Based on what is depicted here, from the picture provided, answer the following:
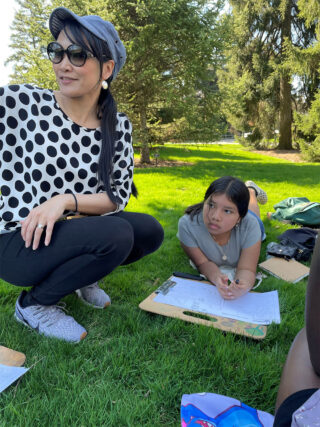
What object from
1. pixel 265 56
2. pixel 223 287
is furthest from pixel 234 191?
pixel 265 56

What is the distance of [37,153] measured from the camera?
163cm

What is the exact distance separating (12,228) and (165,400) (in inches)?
44.1

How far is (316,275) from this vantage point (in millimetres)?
789

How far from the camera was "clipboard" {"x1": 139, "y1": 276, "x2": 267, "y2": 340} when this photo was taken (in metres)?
1.69

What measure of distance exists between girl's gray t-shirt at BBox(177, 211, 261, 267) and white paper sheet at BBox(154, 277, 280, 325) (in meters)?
0.40

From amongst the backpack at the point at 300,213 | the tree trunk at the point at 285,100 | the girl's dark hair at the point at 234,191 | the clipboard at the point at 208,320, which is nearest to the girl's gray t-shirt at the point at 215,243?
the girl's dark hair at the point at 234,191

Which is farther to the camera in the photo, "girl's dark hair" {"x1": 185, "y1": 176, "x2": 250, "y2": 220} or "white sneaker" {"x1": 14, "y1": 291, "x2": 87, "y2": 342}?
"girl's dark hair" {"x1": 185, "y1": 176, "x2": 250, "y2": 220}

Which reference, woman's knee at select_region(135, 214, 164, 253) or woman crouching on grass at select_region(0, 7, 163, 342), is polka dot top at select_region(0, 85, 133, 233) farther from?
woman's knee at select_region(135, 214, 164, 253)

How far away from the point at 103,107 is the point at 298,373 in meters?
1.67

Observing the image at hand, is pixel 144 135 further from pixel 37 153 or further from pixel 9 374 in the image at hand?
pixel 9 374

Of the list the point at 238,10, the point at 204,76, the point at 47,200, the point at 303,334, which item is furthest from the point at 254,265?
the point at 238,10

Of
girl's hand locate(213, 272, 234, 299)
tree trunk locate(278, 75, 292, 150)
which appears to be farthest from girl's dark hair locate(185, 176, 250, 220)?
tree trunk locate(278, 75, 292, 150)

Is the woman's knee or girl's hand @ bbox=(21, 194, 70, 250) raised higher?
girl's hand @ bbox=(21, 194, 70, 250)

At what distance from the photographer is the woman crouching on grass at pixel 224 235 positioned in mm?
2279
